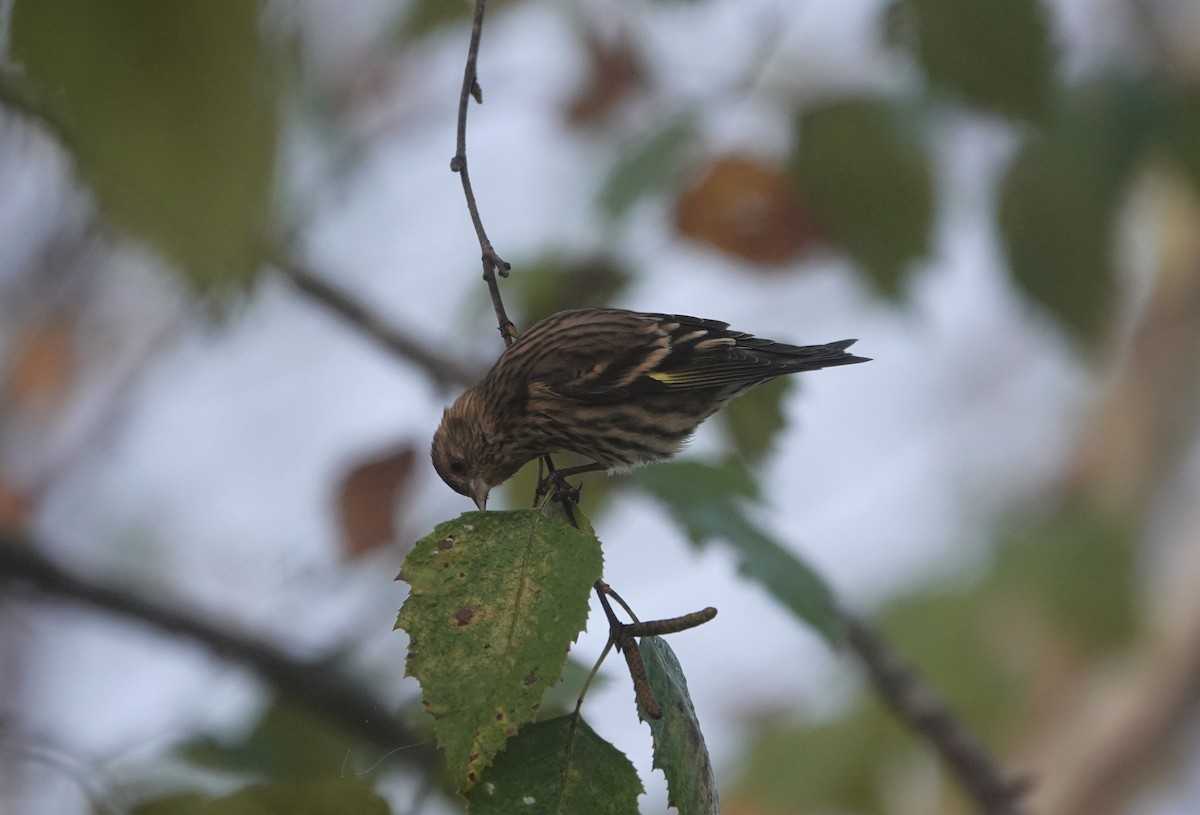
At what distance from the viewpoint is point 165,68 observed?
1.61ft

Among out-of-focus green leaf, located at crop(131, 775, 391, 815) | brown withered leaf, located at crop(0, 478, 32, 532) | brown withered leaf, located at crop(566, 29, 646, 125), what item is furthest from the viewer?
brown withered leaf, located at crop(566, 29, 646, 125)

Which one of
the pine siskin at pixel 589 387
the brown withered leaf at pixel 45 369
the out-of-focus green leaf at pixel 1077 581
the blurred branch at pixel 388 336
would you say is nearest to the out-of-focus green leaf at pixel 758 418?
the pine siskin at pixel 589 387

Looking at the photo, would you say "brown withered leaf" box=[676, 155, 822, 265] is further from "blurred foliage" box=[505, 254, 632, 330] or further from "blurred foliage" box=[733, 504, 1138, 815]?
"blurred foliage" box=[733, 504, 1138, 815]

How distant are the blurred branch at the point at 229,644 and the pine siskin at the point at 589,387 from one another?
542 millimetres

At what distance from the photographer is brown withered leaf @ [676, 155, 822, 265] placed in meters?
2.55

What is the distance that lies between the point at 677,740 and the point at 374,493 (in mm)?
1396

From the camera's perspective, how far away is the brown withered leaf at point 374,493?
2424mm

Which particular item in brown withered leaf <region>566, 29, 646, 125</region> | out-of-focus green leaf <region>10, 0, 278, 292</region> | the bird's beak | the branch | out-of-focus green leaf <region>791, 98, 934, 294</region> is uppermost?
brown withered leaf <region>566, 29, 646, 125</region>

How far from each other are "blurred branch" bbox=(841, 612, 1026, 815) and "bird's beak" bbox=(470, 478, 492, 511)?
77 centimetres

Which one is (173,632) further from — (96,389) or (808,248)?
(96,389)

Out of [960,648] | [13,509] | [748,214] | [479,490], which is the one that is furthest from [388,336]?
[960,648]

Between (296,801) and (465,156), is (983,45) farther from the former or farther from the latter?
(296,801)

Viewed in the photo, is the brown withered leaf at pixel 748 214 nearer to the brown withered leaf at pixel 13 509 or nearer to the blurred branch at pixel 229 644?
the blurred branch at pixel 229 644

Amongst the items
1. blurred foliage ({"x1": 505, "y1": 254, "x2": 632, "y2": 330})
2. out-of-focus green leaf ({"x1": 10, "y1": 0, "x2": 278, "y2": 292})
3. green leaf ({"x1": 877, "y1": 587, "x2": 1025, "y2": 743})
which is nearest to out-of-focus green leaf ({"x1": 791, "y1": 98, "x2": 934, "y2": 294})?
blurred foliage ({"x1": 505, "y1": 254, "x2": 632, "y2": 330})
